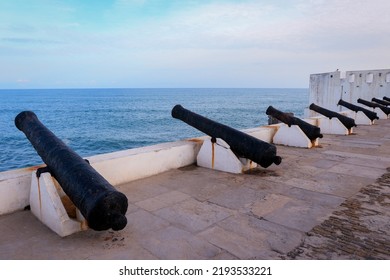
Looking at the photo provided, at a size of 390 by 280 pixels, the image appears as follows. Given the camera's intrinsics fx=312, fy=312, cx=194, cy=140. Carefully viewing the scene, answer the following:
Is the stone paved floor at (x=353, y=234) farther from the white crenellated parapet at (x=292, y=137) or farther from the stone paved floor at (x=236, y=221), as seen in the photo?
the white crenellated parapet at (x=292, y=137)

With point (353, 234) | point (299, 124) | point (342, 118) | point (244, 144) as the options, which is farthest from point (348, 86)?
point (353, 234)

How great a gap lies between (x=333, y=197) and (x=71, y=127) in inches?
1832

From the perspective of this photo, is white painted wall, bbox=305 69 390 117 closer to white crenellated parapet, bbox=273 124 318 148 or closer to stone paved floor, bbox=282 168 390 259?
white crenellated parapet, bbox=273 124 318 148

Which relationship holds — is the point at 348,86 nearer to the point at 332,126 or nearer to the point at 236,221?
the point at 332,126

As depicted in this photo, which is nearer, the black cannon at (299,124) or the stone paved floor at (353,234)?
the stone paved floor at (353,234)

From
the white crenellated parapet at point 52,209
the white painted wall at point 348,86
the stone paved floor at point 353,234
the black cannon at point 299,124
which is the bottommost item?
the stone paved floor at point 353,234

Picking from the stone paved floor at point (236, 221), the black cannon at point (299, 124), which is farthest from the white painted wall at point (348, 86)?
the stone paved floor at point (236, 221)

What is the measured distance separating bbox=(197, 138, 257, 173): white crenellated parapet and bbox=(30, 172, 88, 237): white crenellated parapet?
9.35 ft

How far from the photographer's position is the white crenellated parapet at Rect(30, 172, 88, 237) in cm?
328

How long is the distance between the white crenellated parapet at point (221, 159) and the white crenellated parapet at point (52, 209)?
9.35 ft

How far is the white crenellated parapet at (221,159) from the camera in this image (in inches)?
223

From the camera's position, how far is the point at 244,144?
18.4ft

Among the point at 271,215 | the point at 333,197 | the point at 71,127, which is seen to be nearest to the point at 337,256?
the point at 271,215
